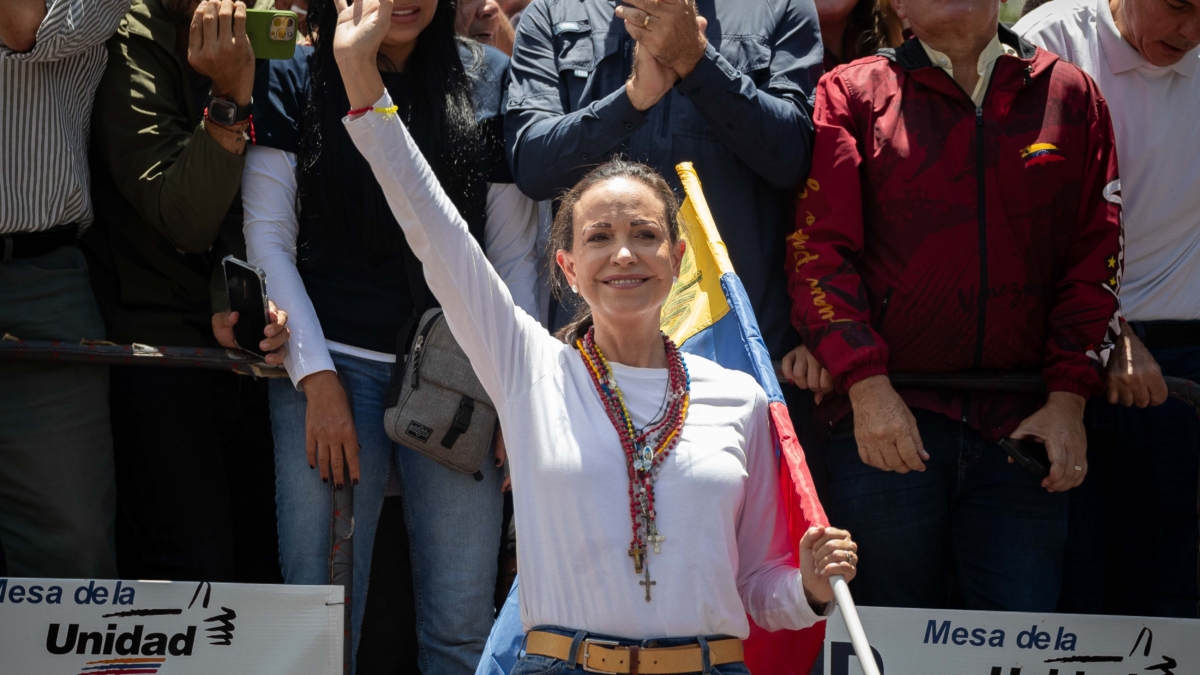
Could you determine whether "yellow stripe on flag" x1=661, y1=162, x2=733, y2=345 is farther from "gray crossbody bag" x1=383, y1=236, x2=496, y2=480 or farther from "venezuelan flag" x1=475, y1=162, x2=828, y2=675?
"gray crossbody bag" x1=383, y1=236, x2=496, y2=480

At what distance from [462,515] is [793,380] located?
3.35 ft

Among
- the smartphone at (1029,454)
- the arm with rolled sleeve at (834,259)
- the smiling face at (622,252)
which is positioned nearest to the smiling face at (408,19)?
the smiling face at (622,252)

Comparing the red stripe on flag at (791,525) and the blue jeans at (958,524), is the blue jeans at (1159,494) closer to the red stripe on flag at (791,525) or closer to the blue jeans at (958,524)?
the blue jeans at (958,524)

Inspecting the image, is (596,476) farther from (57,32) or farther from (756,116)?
(57,32)

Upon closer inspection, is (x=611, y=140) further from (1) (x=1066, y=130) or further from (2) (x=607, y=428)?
(1) (x=1066, y=130)

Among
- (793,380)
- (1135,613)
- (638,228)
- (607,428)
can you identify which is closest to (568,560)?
(607,428)

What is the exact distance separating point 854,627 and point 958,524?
1373 mm

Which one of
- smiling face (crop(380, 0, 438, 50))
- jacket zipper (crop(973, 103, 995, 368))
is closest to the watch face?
smiling face (crop(380, 0, 438, 50))

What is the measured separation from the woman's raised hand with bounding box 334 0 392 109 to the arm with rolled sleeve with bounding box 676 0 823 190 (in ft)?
3.39

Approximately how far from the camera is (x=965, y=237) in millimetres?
3656

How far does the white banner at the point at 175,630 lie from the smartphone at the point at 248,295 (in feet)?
2.30

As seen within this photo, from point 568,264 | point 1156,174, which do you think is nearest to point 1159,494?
point 1156,174

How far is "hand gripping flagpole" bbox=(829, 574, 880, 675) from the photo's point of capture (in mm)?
2414

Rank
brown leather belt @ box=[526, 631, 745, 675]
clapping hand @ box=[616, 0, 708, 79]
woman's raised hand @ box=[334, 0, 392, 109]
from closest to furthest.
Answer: brown leather belt @ box=[526, 631, 745, 675], woman's raised hand @ box=[334, 0, 392, 109], clapping hand @ box=[616, 0, 708, 79]
